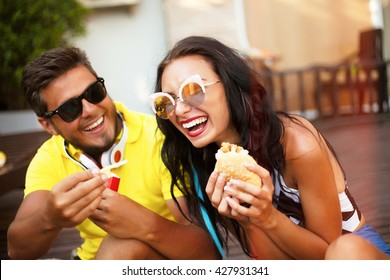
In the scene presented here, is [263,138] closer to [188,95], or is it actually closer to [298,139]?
[298,139]

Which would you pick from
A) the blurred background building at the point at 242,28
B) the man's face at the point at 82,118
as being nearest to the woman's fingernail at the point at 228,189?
the man's face at the point at 82,118

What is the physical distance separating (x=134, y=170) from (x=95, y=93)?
0.19m

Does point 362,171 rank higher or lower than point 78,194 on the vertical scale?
lower

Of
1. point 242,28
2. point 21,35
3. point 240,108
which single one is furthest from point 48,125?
point 242,28

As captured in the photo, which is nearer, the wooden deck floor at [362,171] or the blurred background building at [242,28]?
the wooden deck floor at [362,171]

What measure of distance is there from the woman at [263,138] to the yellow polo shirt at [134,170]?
14cm

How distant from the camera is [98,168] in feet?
4.39

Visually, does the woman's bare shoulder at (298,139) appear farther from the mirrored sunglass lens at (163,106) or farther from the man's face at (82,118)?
the man's face at (82,118)

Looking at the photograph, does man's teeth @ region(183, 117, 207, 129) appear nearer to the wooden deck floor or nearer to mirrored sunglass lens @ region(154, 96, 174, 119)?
mirrored sunglass lens @ region(154, 96, 174, 119)

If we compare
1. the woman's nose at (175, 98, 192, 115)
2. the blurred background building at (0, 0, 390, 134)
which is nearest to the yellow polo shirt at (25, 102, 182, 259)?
the woman's nose at (175, 98, 192, 115)

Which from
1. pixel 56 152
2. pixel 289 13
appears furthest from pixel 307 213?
pixel 289 13

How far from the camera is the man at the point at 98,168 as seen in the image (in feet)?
4.25

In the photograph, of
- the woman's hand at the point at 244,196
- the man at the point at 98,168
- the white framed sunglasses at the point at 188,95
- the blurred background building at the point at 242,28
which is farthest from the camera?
the blurred background building at the point at 242,28

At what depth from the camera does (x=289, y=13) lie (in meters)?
3.96
